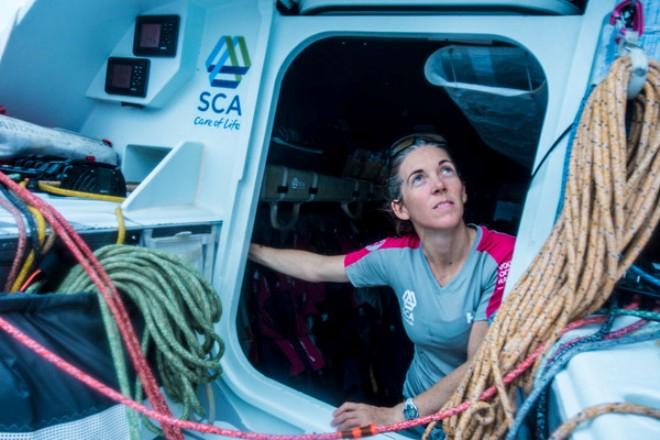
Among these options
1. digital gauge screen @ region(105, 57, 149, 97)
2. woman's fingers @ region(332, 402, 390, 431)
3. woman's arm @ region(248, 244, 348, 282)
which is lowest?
woman's fingers @ region(332, 402, 390, 431)

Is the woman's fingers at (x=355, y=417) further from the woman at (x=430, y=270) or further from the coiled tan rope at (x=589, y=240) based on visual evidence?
the coiled tan rope at (x=589, y=240)

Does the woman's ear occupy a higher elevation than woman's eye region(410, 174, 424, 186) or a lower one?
lower

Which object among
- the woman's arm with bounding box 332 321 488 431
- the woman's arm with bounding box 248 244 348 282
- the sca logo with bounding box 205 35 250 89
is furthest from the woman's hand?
the sca logo with bounding box 205 35 250 89

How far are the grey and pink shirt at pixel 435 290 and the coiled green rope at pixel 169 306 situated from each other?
31.2 inches

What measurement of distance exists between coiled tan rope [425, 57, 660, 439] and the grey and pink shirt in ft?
1.68

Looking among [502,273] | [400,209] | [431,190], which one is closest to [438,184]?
[431,190]

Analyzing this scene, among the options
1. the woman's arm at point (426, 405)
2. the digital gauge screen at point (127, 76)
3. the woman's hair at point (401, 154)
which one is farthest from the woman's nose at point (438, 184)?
the digital gauge screen at point (127, 76)

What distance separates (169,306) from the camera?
1203mm

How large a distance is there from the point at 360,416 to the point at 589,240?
94 centimetres

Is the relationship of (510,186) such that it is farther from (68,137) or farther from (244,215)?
(68,137)

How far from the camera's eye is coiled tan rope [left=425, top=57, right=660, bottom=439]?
974 mm

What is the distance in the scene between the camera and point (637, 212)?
3.26ft

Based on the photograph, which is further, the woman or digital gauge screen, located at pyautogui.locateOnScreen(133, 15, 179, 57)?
digital gauge screen, located at pyautogui.locateOnScreen(133, 15, 179, 57)

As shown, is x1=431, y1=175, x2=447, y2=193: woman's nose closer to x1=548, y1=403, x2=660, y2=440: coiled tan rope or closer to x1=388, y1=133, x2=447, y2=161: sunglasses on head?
x1=388, y1=133, x2=447, y2=161: sunglasses on head
